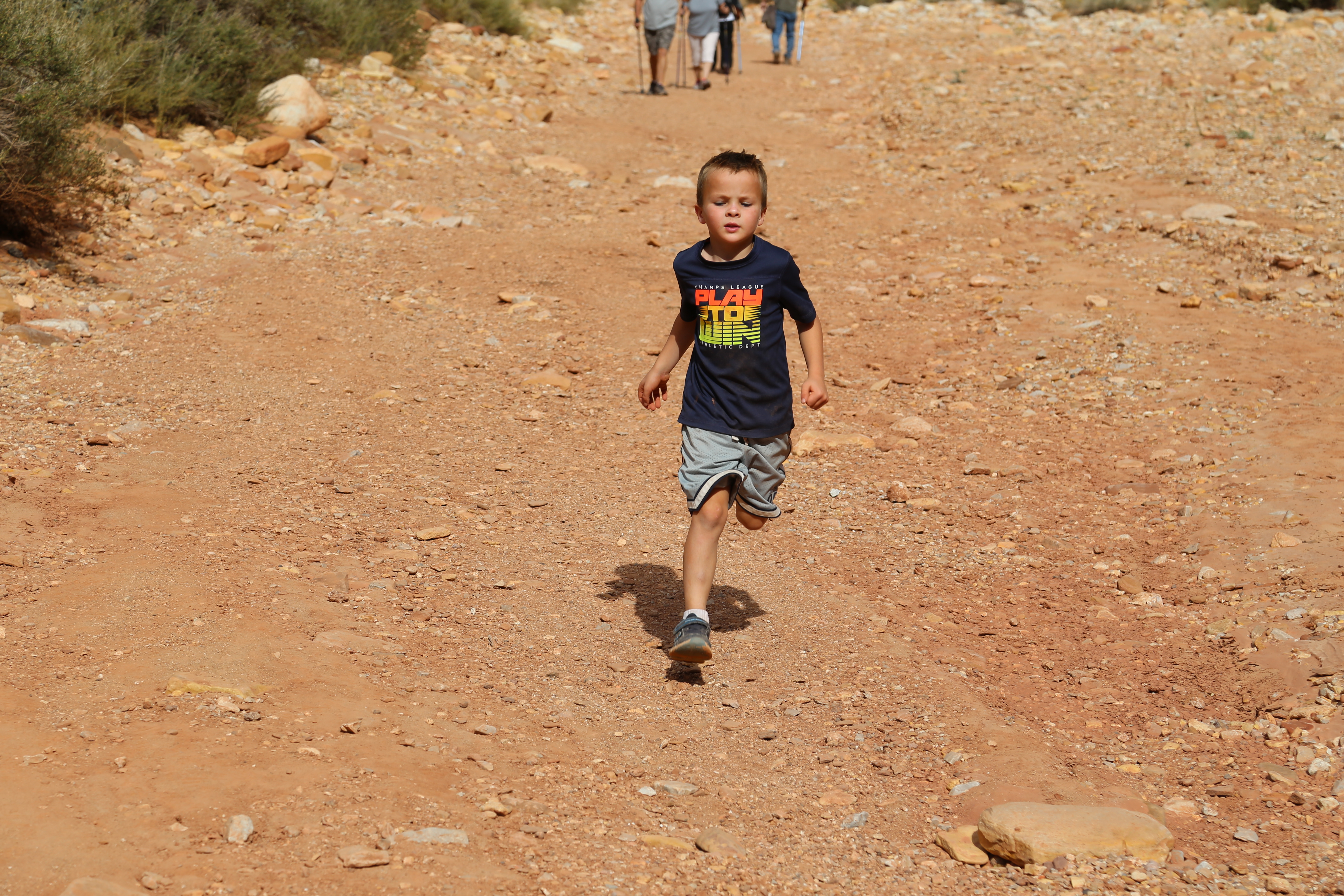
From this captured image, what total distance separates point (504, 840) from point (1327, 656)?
8.72 feet

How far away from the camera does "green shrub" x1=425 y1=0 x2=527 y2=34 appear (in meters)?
15.2

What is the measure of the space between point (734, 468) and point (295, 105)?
26.0 feet

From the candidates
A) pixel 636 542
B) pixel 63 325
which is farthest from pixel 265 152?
pixel 636 542

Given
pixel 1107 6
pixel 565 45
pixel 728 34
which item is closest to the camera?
pixel 565 45

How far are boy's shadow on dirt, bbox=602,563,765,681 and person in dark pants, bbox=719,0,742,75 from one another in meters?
13.2

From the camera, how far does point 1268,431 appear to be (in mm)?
5578

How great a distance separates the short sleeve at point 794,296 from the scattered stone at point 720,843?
1602 mm

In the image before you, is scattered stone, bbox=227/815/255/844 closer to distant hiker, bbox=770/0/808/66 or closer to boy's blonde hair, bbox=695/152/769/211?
boy's blonde hair, bbox=695/152/769/211

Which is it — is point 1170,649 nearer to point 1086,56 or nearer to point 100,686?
point 100,686

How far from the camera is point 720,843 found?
2938 millimetres

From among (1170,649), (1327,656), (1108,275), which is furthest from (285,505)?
(1108,275)

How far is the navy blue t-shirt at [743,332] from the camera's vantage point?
12.2ft

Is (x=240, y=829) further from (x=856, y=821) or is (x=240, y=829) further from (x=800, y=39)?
(x=800, y=39)

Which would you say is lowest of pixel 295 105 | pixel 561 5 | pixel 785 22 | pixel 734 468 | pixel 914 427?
pixel 914 427
